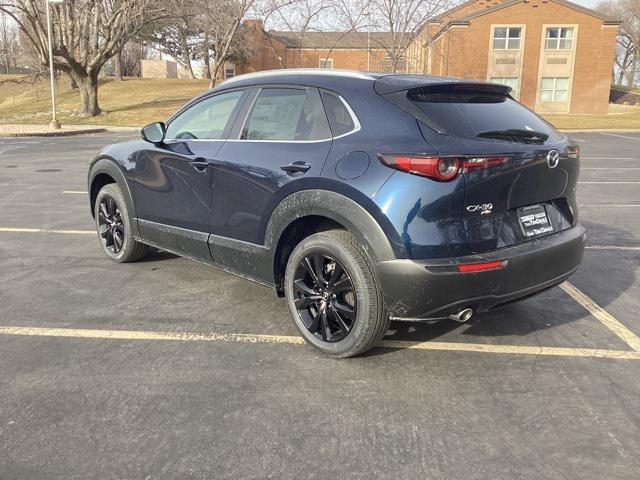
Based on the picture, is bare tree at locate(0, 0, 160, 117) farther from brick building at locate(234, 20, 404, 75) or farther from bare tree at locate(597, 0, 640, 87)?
bare tree at locate(597, 0, 640, 87)

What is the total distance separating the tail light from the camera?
3.02 m

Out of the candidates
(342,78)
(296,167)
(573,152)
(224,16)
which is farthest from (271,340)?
(224,16)

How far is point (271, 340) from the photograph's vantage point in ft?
12.5

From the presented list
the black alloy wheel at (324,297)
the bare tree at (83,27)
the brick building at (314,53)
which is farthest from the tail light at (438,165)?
the brick building at (314,53)

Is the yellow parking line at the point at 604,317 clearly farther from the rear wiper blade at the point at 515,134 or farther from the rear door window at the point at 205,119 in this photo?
the rear door window at the point at 205,119

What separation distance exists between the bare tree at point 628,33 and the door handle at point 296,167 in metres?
75.9

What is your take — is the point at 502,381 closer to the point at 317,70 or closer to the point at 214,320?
the point at 214,320

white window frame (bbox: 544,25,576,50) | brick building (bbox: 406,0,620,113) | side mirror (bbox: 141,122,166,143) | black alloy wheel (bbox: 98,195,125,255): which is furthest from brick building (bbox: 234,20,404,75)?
side mirror (bbox: 141,122,166,143)

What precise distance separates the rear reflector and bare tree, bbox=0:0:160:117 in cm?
2822

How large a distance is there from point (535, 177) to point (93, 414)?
2794 millimetres

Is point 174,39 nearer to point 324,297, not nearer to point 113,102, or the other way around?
point 113,102

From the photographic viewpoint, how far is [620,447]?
2.64 meters

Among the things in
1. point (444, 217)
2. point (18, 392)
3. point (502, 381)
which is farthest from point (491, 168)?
point (18, 392)

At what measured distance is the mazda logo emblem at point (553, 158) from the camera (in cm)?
346
